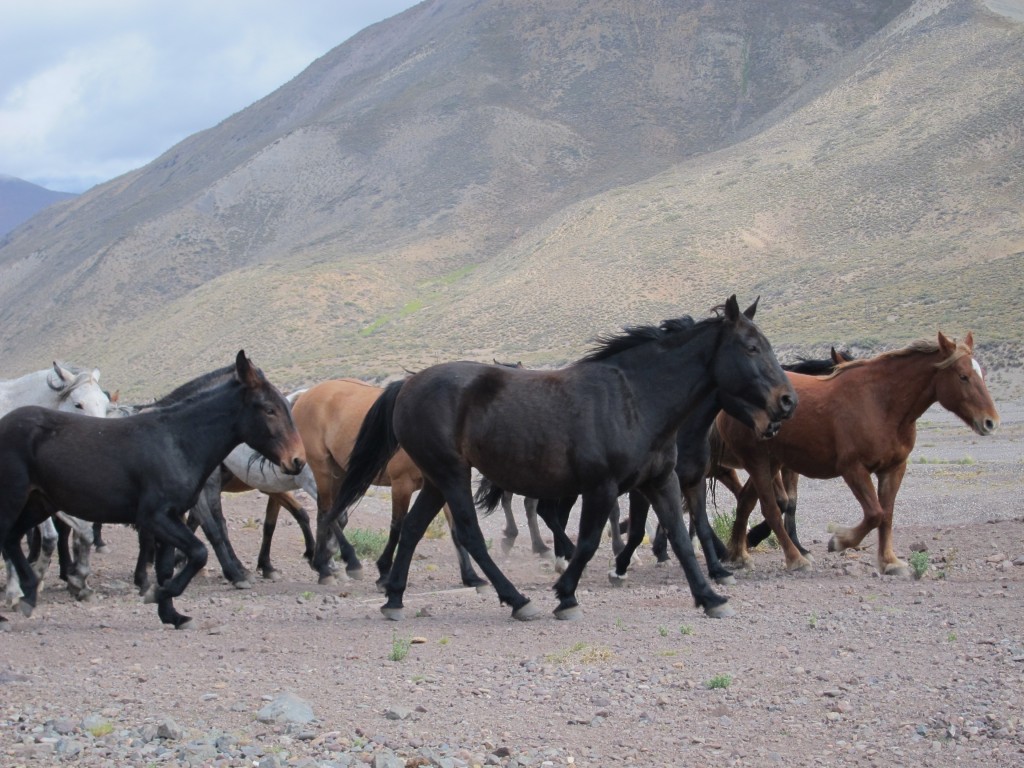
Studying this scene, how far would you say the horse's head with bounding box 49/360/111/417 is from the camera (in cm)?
1237

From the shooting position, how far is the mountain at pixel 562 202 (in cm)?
6231

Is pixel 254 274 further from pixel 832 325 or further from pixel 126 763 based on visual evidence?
pixel 126 763

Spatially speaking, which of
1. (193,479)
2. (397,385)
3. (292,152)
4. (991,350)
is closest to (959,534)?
(397,385)

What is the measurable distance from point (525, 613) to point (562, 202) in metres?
Answer: 91.8

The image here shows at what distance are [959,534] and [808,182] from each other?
6053 centimetres

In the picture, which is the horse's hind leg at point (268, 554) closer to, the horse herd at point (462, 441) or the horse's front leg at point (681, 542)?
the horse herd at point (462, 441)

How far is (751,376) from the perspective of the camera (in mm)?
10062

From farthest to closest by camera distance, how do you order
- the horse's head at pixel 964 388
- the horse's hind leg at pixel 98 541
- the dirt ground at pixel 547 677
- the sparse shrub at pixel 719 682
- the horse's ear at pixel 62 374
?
the horse's hind leg at pixel 98 541 < the horse's ear at pixel 62 374 < the horse's head at pixel 964 388 < the sparse shrub at pixel 719 682 < the dirt ground at pixel 547 677

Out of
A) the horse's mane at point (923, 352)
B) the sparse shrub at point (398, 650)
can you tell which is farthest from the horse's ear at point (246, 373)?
the horse's mane at point (923, 352)

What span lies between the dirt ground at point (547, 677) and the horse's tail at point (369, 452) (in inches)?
38.9

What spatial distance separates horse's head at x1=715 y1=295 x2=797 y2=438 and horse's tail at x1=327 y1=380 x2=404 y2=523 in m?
2.78

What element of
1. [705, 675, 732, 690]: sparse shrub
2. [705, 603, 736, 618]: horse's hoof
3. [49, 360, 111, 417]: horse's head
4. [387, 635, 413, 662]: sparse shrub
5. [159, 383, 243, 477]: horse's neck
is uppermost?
[49, 360, 111, 417]: horse's head

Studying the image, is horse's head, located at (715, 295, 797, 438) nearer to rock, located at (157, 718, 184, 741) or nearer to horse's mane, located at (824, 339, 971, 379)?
horse's mane, located at (824, 339, 971, 379)

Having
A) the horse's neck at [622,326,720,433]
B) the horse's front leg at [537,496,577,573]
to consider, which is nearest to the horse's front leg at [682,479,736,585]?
the horse's front leg at [537,496,577,573]
